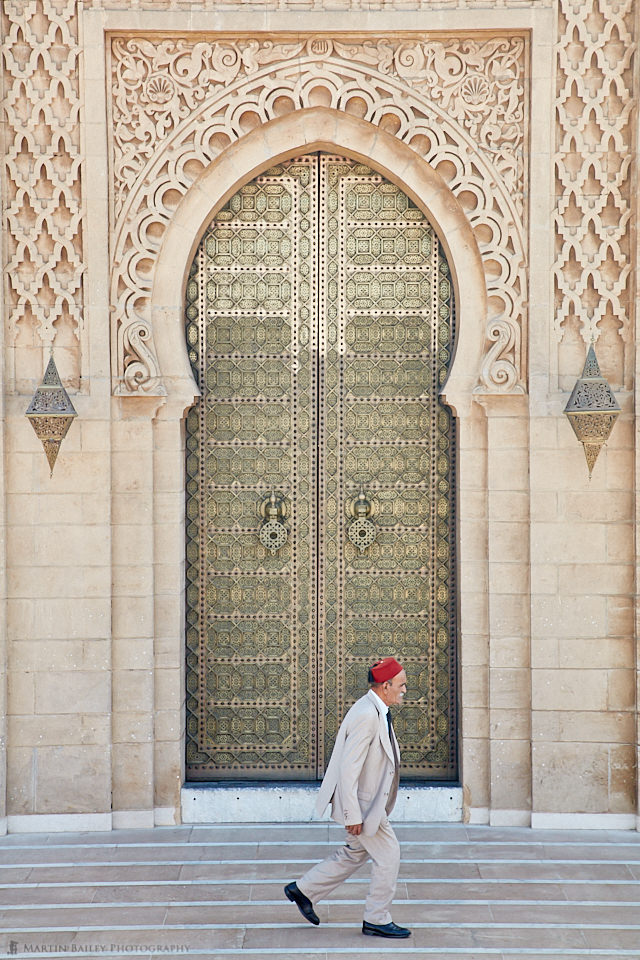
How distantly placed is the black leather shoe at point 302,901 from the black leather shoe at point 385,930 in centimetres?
23

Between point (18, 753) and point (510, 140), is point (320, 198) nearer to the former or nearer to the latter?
point (510, 140)

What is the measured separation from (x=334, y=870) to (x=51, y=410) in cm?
277

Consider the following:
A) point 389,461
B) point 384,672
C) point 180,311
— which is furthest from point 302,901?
point 180,311

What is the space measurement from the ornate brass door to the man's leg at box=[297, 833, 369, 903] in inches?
65.0

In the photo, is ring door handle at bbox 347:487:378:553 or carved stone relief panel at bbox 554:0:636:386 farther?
ring door handle at bbox 347:487:378:553

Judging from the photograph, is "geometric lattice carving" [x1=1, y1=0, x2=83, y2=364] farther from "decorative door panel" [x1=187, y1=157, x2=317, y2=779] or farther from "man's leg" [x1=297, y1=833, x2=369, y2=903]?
"man's leg" [x1=297, y1=833, x2=369, y2=903]

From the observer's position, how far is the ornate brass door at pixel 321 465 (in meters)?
6.17

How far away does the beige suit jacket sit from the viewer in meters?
4.43

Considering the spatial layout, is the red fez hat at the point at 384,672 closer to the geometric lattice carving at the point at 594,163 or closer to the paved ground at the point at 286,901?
the paved ground at the point at 286,901

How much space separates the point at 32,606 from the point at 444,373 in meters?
2.71

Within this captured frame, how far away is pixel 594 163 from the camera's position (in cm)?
582

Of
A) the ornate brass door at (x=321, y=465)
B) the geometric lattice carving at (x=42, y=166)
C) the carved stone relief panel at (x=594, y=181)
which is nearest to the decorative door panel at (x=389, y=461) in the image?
the ornate brass door at (x=321, y=465)

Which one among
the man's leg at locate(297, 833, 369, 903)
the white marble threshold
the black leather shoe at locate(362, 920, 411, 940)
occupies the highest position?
the man's leg at locate(297, 833, 369, 903)

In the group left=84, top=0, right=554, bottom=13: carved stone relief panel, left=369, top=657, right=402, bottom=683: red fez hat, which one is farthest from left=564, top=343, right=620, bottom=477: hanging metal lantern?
left=84, top=0, right=554, bottom=13: carved stone relief panel
